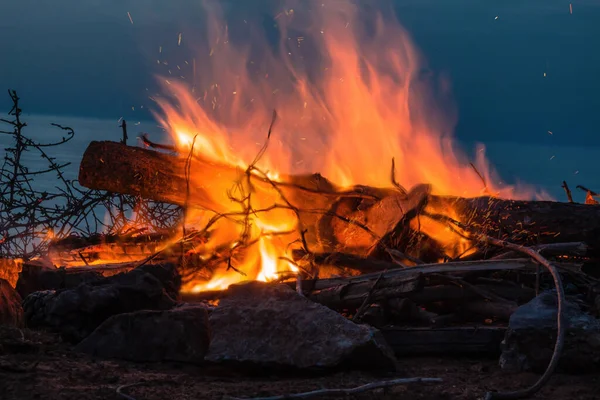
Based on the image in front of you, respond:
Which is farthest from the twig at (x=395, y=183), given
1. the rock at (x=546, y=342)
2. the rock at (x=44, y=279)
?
the rock at (x=44, y=279)

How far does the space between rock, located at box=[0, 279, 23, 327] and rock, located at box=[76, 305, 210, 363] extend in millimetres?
593

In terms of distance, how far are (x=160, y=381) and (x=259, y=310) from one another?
2.83ft

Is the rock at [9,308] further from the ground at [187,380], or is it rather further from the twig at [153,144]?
the twig at [153,144]

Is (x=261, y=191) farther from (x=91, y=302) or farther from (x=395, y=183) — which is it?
(x=91, y=302)

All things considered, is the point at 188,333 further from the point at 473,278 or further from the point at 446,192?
the point at 446,192

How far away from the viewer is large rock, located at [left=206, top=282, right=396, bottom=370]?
3.66 metres

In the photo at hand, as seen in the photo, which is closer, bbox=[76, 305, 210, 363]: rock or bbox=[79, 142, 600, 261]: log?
bbox=[76, 305, 210, 363]: rock

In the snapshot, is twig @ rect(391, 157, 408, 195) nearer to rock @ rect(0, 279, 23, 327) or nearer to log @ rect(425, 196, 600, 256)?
log @ rect(425, 196, 600, 256)

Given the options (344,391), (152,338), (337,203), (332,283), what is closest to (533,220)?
(337,203)

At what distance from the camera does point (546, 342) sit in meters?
3.73

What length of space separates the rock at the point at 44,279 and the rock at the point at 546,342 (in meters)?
3.27

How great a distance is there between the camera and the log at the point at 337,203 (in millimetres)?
5402

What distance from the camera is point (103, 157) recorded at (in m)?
6.22

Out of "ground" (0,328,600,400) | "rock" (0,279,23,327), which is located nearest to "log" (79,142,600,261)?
"ground" (0,328,600,400)
